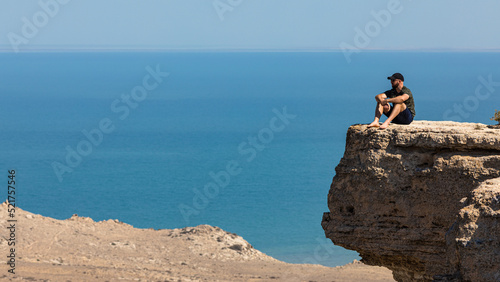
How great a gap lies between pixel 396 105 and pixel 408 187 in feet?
5.73

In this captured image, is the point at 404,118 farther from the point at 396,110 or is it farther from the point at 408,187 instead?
the point at 408,187

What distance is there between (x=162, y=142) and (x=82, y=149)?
29.0 ft

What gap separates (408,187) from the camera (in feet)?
47.5

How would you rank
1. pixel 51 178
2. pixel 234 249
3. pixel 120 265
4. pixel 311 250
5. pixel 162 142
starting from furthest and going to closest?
1. pixel 162 142
2. pixel 51 178
3. pixel 311 250
4. pixel 234 249
5. pixel 120 265

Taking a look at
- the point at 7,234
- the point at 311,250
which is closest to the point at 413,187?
the point at 7,234

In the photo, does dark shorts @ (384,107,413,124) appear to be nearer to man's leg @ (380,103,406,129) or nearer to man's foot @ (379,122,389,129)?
man's leg @ (380,103,406,129)

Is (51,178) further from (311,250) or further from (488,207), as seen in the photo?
(488,207)

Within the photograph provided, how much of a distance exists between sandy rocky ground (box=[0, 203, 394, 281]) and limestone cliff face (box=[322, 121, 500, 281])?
10689 millimetres

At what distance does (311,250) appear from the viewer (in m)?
40.7

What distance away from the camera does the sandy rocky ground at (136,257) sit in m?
24.3

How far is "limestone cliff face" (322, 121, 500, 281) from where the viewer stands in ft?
45.5

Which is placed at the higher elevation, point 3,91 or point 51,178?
point 3,91

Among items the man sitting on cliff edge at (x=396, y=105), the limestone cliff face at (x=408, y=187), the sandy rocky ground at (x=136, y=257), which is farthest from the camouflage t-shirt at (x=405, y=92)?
the sandy rocky ground at (x=136, y=257)

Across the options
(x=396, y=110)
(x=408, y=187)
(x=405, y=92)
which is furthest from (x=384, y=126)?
(x=405, y=92)
